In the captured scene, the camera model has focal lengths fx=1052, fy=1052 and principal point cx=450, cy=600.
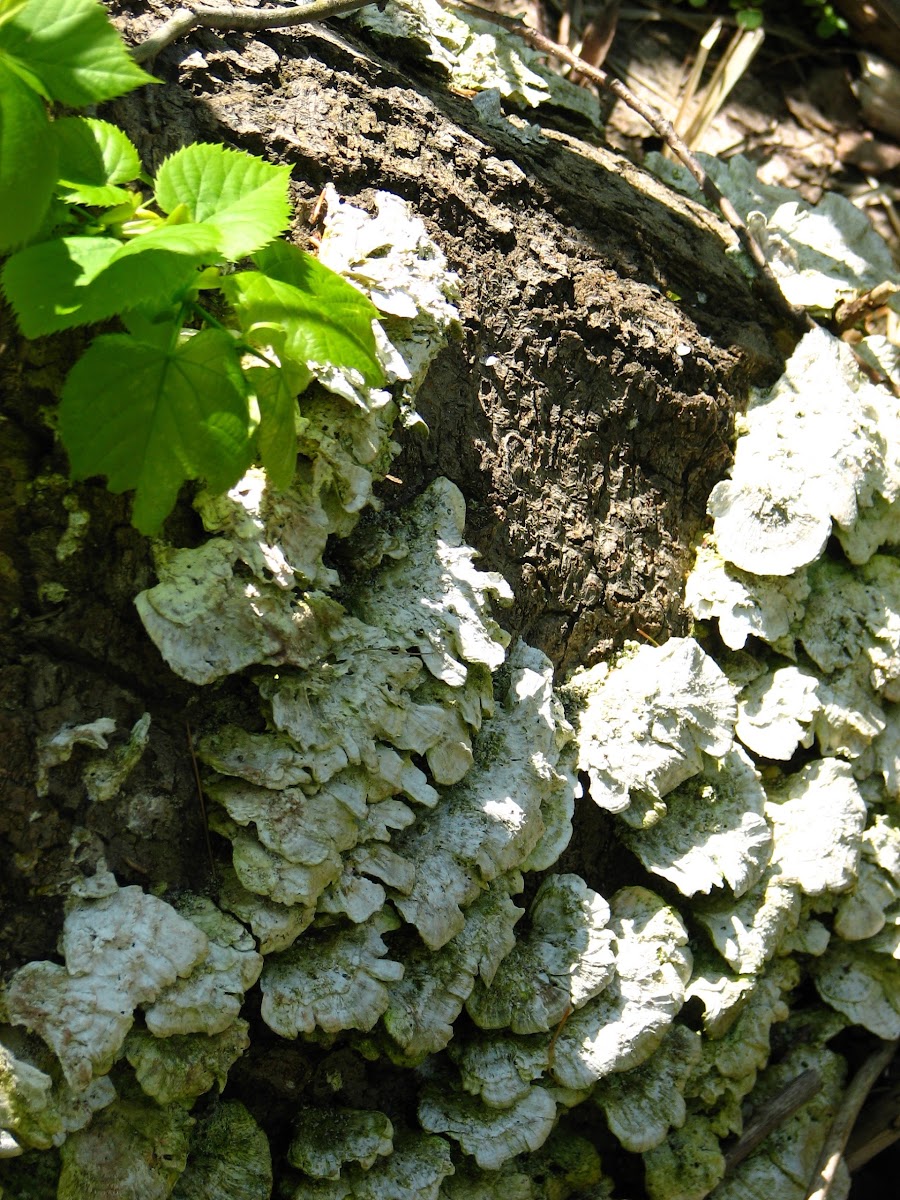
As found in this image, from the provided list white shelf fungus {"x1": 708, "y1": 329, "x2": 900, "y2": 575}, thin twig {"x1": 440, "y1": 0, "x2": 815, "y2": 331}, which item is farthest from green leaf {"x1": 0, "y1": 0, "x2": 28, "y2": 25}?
thin twig {"x1": 440, "y1": 0, "x2": 815, "y2": 331}

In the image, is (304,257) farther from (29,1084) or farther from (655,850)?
(655,850)

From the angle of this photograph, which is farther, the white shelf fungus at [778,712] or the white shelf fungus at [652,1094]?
the white shelf fungus at [778,712]

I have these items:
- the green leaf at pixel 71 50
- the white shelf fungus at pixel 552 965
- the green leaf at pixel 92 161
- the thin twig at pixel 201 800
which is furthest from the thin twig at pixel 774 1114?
the green leaf at pixel 71 50

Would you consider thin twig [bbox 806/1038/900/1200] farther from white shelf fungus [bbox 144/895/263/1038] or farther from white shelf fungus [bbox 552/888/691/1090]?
white shelf fungus [bbox 144/895/263/1038]

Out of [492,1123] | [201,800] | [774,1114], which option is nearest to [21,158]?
[201,800]

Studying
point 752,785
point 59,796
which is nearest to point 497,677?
point 752,785

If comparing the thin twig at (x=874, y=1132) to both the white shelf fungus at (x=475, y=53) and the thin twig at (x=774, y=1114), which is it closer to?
the thin twig at (x=774, y=1114)
